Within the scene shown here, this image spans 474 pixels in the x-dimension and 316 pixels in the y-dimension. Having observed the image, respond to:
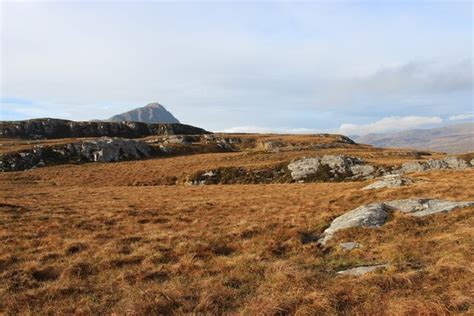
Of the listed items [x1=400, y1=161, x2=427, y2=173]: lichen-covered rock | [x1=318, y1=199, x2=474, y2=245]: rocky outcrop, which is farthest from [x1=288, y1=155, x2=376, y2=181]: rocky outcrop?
[x1=318, y1=199, x2=474, y2=245]: rocky outcrop

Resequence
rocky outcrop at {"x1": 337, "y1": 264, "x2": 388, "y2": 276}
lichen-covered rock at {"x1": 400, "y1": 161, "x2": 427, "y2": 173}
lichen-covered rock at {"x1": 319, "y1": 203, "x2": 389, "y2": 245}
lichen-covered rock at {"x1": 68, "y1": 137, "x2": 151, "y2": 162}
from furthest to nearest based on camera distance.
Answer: lichen-covered rock at {"x1": 68, "y1": 137, "x2": 151, "y2": 162} → lichen-covered rock at {"x1": 400, "y1": 161, "x2": 427, "y2": 173} → lichen-covered rock at {"x1": 319, "y1": 203, "x2": 389, "y2": 245} → rocky outcrop at {"x1": 337, "y1": 264, "x2": 388, "y2": 276}

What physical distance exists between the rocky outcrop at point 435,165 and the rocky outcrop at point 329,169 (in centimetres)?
498

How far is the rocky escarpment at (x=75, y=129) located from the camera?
127688 millimetres

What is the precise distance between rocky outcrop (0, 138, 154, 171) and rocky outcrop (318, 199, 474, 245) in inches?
2505

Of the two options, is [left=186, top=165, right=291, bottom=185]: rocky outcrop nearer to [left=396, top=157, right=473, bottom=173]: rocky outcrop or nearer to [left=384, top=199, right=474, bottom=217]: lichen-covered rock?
[left=396, top=157, right=473, bottom=173]: rocky outcrop

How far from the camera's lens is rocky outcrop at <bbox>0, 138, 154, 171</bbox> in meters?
69.4

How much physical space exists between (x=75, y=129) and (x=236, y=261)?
143 m

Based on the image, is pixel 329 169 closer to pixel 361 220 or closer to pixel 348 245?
pixel 361 220

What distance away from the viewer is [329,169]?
5647cm

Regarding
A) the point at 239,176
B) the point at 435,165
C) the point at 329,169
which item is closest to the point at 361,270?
the point at 239,176


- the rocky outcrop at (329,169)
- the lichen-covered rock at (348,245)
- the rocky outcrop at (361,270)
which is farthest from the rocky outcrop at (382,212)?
the rocky outcrop at (329,169)

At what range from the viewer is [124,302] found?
10633 millimetres

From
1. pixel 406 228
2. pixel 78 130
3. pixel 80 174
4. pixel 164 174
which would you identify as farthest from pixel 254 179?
pixel 78 130

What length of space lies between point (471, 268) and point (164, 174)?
51159 mm
